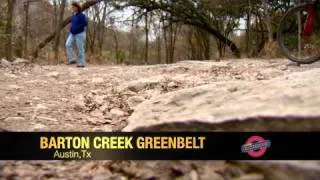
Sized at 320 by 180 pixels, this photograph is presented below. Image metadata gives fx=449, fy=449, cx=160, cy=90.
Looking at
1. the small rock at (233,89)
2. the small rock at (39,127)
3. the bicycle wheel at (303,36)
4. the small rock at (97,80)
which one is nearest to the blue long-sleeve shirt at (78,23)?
the small rock at (97,80)

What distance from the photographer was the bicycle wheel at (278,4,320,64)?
5.86 m

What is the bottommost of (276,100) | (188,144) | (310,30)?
(188,144)

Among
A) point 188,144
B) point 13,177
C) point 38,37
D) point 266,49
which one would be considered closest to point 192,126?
point 188,144

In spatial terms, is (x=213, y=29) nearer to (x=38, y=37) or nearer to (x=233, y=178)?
(x=38, y=37)

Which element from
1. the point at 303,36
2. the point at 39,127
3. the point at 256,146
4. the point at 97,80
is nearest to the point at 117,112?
the point at 39,127

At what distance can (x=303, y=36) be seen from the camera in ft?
21.1

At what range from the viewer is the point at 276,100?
2.78 metres

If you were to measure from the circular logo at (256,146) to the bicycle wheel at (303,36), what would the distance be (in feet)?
12.4

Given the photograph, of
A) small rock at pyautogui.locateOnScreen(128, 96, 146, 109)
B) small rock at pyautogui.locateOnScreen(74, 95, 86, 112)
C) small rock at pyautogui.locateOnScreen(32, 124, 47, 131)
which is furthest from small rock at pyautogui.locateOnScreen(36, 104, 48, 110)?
small rock at pyautogui.locateOnScreen(128, 96, 146, 109)

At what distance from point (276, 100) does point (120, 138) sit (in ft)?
3.25

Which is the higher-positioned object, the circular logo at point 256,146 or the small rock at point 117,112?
the circular logo at point 256,146

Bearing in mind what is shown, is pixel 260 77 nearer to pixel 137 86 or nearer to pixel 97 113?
pixel 137 86

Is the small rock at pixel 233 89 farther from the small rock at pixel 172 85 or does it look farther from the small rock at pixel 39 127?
the small rock at pixel 172 85

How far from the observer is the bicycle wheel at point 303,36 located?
5.86 metres
